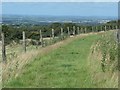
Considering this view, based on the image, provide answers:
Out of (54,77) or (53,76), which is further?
(53,76)

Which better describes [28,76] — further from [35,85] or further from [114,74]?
[114,74]

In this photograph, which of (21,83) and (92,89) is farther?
(21,83)

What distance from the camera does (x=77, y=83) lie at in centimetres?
1124

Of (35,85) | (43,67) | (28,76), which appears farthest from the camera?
(43,67)

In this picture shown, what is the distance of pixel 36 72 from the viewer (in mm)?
13805

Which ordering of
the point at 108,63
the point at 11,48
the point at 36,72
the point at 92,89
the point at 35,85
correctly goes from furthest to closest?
the point at 11,48, the point at 36,72, the point at 108,63, the point at 35,85, the point at 92,89

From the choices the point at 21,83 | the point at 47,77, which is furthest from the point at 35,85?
the point at 47,77

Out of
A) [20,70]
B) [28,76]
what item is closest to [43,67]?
[20,70]

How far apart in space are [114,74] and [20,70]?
14.8 feet

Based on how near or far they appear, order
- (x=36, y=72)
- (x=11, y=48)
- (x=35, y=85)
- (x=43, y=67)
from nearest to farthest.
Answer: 1. (x=35, y=85)
2. (x=36, y=72)
3. (x=43, y=67)
4. (x=11, y=48)

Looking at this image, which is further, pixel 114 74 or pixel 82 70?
pixel 82 70

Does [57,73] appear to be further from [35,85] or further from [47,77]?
[35,85]

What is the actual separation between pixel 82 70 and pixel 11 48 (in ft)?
27.4

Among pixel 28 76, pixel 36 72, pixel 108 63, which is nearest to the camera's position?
pixel 108 63
